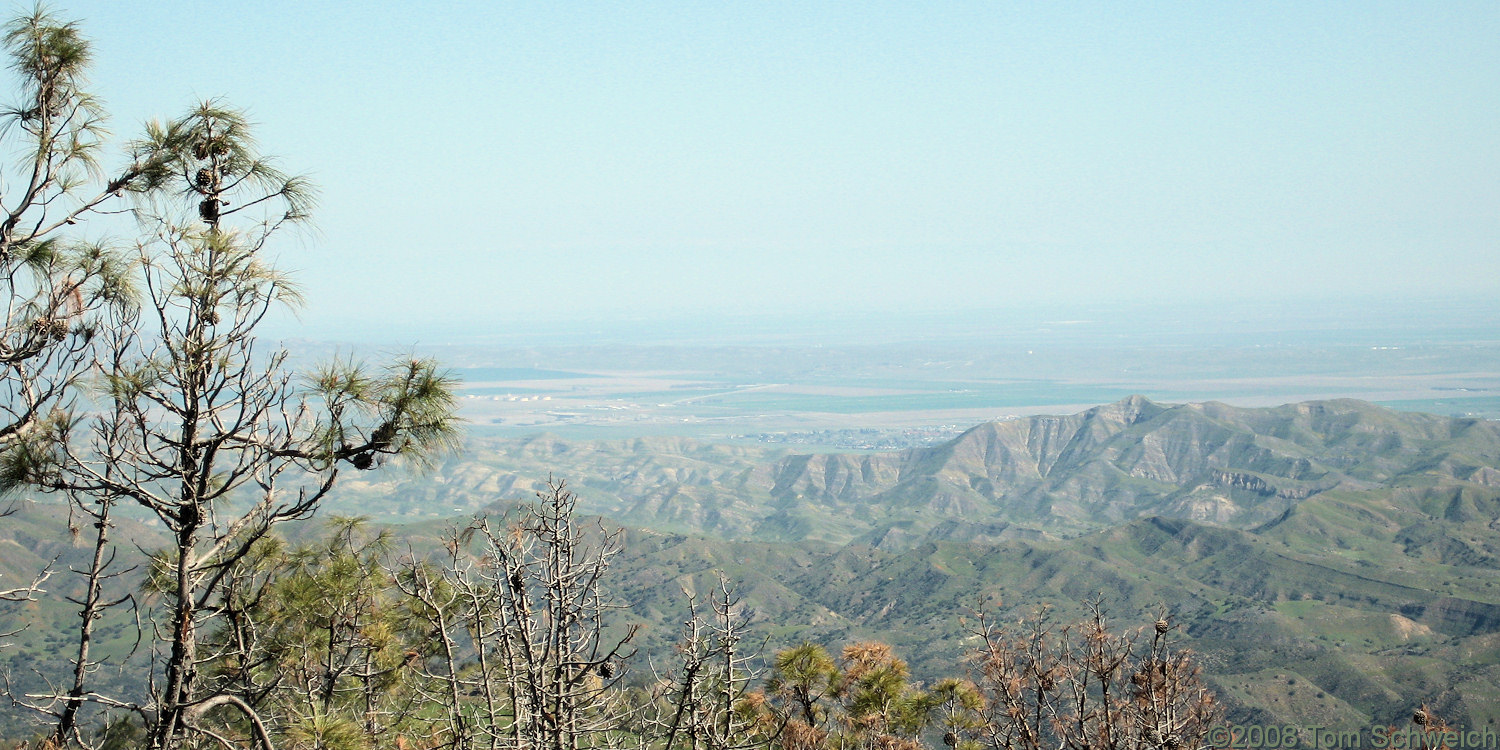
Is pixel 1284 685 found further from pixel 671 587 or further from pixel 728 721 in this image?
pixel 728 721

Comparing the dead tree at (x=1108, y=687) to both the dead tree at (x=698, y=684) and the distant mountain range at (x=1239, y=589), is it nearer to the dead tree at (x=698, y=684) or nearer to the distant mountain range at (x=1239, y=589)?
the dead tree at (x=698, y=684)

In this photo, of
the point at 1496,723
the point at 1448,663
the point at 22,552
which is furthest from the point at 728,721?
the point at 22,552

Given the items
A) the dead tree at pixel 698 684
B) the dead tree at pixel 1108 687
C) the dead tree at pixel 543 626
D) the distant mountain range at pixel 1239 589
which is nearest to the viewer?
the dead tree at pixel 543 626

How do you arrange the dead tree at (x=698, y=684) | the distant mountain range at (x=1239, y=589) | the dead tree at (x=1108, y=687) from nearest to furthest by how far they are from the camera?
the dead tree at (x=698, y=684) → the dead tree at (x=1108, y=687) → the distant mountain range at (x=1239, y=589)

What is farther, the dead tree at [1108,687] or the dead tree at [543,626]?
the dead tree at [1108,687]

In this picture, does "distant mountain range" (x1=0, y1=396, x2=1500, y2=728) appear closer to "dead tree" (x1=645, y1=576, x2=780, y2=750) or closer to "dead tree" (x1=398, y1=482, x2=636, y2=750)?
"dead tree" (x1=645, y1=576, x2=780, y2=750)

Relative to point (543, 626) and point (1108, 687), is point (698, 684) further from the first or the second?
point (1108, 687)

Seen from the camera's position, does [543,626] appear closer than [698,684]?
Yes

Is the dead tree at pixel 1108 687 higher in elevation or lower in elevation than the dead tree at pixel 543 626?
lower

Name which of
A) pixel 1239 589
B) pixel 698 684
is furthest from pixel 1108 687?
pixel 1239 589

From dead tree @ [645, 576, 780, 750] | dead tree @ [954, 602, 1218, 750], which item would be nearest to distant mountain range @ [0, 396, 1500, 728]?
dead tree @ [954, 602, 1218, 750]

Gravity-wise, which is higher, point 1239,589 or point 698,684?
point 698,684

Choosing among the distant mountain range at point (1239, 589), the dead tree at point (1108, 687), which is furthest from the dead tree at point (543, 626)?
the distant mountain range at point (1239, 589)

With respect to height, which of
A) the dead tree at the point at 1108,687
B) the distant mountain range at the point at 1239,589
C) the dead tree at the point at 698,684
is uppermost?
the dead tree at the point at 698,684
